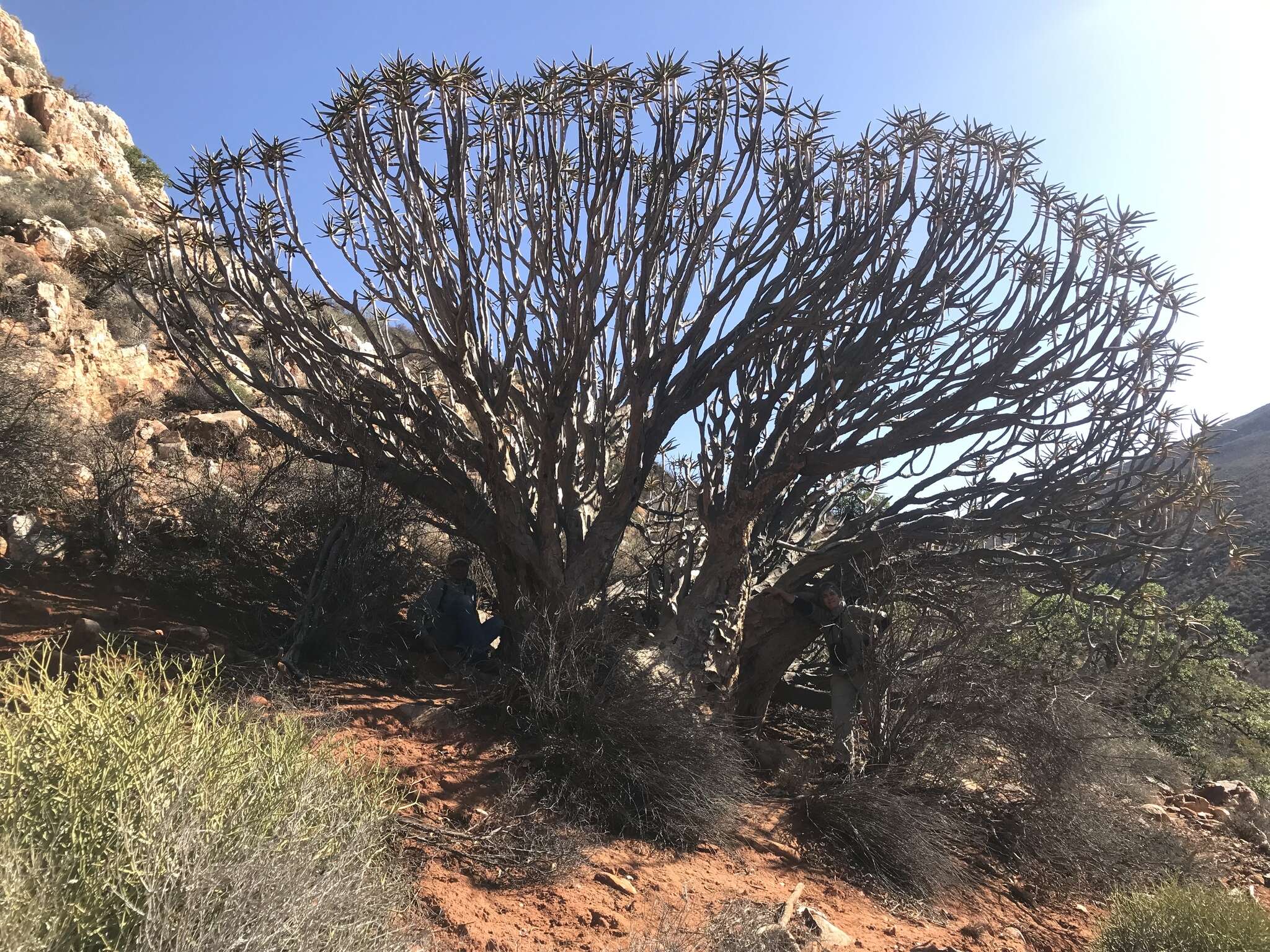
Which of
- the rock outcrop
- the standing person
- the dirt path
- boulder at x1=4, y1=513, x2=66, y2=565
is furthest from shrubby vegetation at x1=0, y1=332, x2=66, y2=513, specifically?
the rock outcrop

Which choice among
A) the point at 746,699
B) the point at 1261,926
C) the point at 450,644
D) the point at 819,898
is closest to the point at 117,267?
the point at 450,644

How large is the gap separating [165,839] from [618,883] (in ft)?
7.90

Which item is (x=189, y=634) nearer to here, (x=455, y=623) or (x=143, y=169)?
(x=455, y=623)

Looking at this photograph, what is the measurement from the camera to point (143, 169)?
24.1m

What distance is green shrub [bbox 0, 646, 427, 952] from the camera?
6.10ft

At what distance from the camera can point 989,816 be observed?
18.4 feet

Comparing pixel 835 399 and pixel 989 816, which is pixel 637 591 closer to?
pixel 835 399

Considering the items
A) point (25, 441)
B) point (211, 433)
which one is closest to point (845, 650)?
point (25, 441)

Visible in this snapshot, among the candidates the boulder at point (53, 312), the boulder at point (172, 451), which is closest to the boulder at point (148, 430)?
the boulder at point (172, 451)

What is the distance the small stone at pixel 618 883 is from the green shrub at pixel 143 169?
25.9 meters

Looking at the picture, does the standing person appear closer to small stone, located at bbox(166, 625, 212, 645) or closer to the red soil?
the red soil

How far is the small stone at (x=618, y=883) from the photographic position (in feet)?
12.3

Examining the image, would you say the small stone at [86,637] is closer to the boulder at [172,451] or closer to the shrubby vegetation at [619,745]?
the shrubby vegetation at [619,745]

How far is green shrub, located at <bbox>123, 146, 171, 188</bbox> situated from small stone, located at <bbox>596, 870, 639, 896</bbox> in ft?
85.0
